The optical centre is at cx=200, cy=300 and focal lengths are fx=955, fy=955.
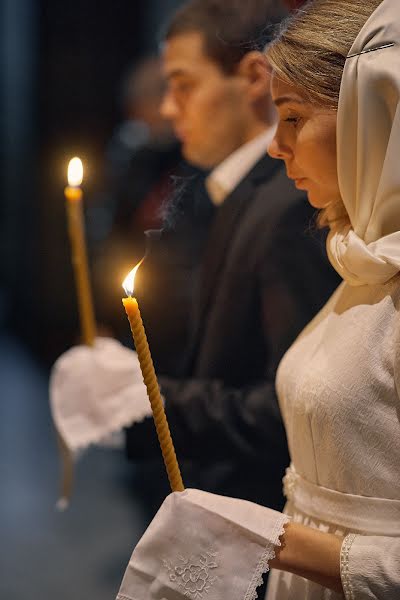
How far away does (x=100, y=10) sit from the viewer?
6.72 metres

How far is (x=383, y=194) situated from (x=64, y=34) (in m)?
5.99

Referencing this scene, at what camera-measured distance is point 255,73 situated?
6.65ft

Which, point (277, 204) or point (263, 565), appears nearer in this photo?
point (263, 565)

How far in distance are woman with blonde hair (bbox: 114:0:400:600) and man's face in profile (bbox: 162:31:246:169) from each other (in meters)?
0.70

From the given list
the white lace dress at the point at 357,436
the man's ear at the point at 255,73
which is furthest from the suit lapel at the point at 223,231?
the white lace dress at the point at 357,436

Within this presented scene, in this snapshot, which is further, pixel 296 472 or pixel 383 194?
pixel 296 472

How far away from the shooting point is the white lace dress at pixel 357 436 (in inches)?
48.3

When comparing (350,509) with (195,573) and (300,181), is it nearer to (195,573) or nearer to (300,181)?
(195,573)

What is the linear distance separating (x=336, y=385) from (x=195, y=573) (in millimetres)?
310

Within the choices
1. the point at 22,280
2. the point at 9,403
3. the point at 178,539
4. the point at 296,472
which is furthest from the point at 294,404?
the point at 22,280

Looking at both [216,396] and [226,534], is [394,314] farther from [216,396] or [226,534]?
[216,396]

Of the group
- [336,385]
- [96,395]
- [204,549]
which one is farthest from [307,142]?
[96,395]

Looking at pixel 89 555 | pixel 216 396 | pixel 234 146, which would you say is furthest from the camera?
pixel 89 555

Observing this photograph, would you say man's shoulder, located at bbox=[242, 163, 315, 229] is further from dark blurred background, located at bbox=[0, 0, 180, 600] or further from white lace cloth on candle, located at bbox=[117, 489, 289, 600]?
dark blurred background, located at bbox=[0, 0, 180, 600]
